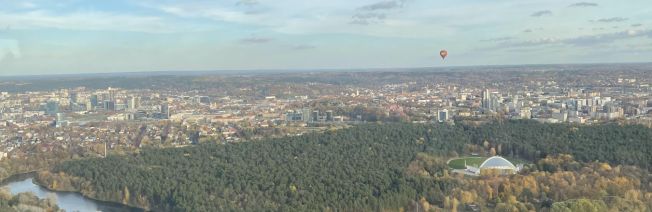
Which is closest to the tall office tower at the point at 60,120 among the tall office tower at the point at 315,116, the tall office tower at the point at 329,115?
the tall office tower at the point at 315,116

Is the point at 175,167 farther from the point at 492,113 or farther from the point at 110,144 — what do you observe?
the point at 492,113


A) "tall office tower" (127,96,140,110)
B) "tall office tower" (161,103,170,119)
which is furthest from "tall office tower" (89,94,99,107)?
"tall office tower" (161,103,170,119)

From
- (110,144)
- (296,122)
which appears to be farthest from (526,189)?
(296,122)

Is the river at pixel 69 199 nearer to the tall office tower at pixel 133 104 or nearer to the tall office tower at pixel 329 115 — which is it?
the tall office tower at pixel 329 115

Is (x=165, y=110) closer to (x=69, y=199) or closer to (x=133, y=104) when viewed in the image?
(x=133, y=104)

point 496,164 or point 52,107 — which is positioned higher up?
point 52,107

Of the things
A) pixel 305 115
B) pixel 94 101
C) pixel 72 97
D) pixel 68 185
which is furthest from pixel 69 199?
pixel 72 97
